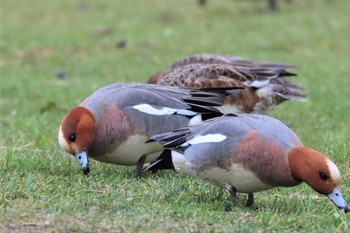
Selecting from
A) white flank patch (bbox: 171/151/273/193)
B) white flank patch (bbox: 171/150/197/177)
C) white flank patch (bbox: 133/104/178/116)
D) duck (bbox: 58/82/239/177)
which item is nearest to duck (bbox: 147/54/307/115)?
duck (bbox: 58/82/239/177)

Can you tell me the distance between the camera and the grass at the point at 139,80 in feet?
15.1

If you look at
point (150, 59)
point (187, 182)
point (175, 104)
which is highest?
point (175, 104)

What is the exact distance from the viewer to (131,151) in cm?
577

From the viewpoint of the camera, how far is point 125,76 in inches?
496

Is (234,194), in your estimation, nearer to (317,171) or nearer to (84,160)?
(317,171)

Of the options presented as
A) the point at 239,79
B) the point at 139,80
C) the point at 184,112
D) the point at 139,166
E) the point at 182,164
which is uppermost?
the point at 184,112

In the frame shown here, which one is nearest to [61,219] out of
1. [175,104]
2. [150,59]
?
[175,104]

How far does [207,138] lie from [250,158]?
36 cm

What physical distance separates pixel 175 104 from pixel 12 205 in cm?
171

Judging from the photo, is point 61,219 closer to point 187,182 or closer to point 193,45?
point 187,182

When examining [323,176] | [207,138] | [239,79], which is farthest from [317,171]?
[239,79]

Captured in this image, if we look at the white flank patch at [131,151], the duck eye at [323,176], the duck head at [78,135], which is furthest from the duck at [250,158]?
the duck head at [78,135]

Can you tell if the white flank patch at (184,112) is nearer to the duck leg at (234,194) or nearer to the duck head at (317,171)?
the duck leg at (234,194)

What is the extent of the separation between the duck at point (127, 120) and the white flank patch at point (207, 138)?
766 mm
